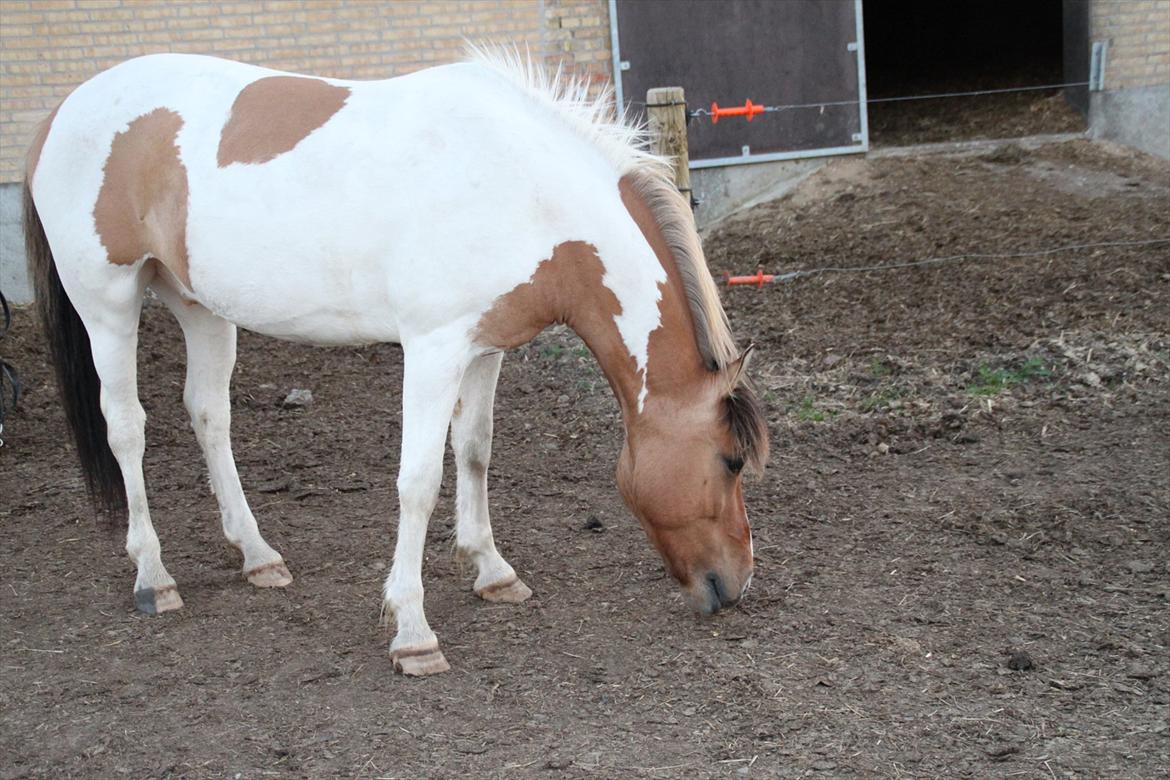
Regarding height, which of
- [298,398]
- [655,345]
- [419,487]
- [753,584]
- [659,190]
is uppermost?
[659,190]

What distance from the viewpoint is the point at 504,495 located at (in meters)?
5.07

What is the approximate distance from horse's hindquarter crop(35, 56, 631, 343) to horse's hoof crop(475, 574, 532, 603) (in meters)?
1.04

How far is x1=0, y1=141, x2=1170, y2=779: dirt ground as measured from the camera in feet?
10.1

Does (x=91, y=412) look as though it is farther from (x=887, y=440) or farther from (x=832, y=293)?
(x=832, y=293)

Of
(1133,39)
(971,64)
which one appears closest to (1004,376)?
(1133,39)

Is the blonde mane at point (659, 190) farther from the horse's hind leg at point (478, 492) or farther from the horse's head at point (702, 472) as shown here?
the horse's hind leg at point (478, 492)

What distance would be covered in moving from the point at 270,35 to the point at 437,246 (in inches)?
252

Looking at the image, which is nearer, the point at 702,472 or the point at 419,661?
the point at 702,472

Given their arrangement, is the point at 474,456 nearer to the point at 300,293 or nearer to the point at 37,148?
the point at 300,293

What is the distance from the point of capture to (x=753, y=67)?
9.15 metres

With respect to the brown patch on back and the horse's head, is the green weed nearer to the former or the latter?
the horse's head

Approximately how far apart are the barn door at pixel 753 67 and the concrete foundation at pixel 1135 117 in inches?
75.4

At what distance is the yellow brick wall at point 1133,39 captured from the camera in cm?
882

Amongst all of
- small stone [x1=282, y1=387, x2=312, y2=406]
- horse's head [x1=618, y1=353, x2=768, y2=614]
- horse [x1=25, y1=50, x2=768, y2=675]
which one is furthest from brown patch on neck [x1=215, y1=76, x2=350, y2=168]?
small stone [x1=282, y1=387, x2=312, y2=406]
